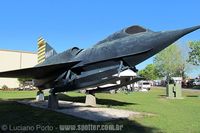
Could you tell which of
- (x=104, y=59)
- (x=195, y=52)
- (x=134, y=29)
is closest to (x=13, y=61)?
(x=195, y=52)

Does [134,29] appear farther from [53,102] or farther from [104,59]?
[53,102]

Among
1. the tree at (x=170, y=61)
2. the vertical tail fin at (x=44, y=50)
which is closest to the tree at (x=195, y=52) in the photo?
the tree at (x=170, y=61)

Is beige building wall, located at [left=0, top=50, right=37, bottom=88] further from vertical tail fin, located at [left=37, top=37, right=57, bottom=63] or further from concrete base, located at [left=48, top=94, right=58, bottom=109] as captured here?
concrete base, located at [left=48, top=94, right=58, bottom=109]

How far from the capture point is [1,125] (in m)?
9.84

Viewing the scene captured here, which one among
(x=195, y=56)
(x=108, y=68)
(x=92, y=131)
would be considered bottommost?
(x=92, y=131)

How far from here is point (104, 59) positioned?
41.6 feet

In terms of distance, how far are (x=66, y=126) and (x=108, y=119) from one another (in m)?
2.03

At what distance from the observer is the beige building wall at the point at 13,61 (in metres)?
Result: 57.9

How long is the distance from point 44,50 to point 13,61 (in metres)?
41.6

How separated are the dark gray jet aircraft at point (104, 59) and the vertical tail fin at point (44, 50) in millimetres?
3553

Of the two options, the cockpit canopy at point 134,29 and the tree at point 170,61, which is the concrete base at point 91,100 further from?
the tree at point 170,61

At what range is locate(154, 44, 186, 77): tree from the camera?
268 feet

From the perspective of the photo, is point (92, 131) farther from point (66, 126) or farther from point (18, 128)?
point (18, 128)

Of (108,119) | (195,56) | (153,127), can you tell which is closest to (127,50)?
(108,119)
